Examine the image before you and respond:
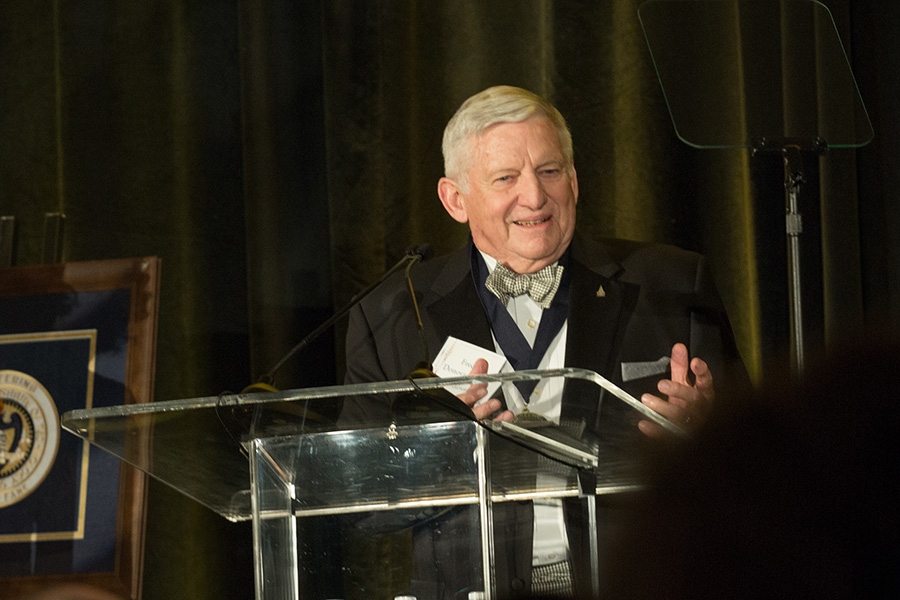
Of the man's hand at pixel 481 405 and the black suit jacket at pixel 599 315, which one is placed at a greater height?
the black suit jacket at pixel 599 315

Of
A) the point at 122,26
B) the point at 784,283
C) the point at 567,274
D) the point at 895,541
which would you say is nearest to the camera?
the point at 895,541

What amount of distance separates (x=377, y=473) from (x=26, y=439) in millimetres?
1483

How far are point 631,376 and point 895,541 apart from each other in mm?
1809

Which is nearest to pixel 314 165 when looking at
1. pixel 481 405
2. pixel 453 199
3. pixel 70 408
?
pixel 453 199

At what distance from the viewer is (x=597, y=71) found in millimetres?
3113

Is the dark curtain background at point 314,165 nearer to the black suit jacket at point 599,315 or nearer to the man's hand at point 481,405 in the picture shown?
the black suit jacket at point 599,315

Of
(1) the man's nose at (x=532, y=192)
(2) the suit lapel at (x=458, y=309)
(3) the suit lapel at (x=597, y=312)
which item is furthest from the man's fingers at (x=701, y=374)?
(1) the man's nose at (x=532, y=192)

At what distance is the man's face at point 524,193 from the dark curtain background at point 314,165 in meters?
0.80

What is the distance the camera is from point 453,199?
95.9 inches

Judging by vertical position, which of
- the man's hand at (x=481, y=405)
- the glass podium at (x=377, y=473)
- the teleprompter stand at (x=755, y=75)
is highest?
the teleprompter stand at (x=755, y=75)

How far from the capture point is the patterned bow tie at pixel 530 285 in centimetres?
229

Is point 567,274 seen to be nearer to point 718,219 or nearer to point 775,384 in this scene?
point 718,219

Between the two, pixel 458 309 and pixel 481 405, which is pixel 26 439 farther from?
pixel 481 405

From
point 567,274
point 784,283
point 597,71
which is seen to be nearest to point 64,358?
point 567,274
